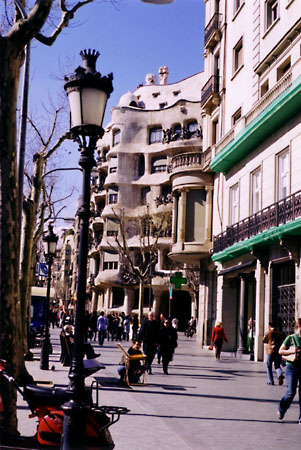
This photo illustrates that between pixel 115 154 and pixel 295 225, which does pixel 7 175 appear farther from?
pixel 115 154

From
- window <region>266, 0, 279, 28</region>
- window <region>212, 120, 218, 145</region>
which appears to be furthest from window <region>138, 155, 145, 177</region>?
window <region>266, 0, 279, 28</region>

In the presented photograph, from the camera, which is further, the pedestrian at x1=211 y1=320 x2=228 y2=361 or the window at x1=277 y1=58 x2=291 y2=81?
the pedestrian at x1=211 y1=320 x2=228 y2=361

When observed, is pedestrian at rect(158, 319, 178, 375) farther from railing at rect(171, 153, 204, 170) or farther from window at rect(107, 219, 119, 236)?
window at rect(107, 219, 119, 236)

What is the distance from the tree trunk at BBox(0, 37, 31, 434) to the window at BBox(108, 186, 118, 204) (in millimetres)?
60200

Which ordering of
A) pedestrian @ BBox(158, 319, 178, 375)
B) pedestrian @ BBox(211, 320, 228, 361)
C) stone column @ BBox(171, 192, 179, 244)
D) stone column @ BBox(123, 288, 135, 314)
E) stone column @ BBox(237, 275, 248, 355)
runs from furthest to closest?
stone column @ BBox(123, 288, 135, 314) → stone column @ BBox(171, 192, 179, 244) → stone column @ BBox(237, 275, 248, 355) → pedestrian @ BBox(211, 320, 228, 361) → pedestrian @ BBox(158, 319, 178, 375)

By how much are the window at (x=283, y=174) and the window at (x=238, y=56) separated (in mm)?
7636

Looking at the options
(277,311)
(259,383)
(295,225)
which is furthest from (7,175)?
(277,311)

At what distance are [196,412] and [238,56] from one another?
23.1 m

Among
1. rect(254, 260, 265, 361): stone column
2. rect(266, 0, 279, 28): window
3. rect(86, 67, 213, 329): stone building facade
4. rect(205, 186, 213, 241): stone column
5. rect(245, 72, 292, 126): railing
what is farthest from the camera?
rect(86, 67, 213, 329): stone building facade

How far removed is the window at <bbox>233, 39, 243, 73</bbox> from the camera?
30.5 metres

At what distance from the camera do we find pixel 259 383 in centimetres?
1686

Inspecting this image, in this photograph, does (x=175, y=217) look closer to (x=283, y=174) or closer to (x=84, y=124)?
(x=283, y=174)

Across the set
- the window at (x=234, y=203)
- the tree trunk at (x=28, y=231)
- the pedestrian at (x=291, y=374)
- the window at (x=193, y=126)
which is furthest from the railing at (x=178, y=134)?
the pedestrian at (x=291, y=374)

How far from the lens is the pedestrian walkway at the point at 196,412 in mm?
8500
